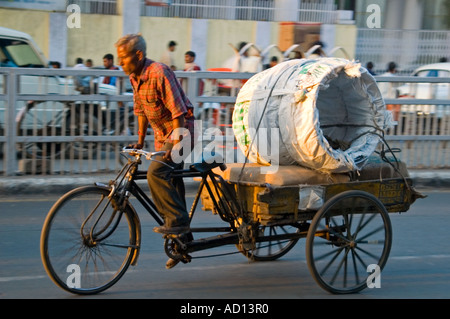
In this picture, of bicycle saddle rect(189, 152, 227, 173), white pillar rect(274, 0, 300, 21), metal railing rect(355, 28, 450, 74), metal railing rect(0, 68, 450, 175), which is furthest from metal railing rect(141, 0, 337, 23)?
bicycle saddle rect(189, 152, 227, 173)

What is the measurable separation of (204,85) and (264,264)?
3.70 meters

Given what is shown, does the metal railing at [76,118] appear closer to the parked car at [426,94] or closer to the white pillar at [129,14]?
the parked car at [426,94]

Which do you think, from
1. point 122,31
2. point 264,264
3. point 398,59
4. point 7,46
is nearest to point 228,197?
point 264,264

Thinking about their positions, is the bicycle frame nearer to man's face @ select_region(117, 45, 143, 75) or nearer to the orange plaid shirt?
the orange plaid shirt

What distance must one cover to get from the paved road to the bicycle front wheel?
0.14 meters

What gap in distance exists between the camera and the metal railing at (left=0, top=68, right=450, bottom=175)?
797 centimetres

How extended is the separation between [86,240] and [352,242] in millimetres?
1899

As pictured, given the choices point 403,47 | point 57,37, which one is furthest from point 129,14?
point 403,47

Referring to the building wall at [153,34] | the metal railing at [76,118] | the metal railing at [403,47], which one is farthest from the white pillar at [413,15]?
the metal railing at [76,118]

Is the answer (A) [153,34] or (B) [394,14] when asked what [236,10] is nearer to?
(A) [153,34]

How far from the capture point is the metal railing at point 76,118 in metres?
7.97

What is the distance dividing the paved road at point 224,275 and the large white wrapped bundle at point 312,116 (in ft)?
2.96
